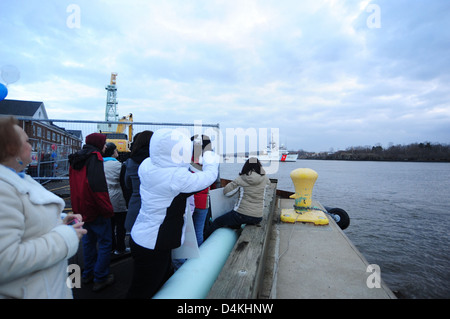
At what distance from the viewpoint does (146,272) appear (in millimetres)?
1993


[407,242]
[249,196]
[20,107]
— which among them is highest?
[20,107]

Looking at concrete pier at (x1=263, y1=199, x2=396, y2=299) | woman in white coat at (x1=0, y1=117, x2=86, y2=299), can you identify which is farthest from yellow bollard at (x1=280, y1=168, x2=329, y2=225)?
woman in white coat at (x1=0, y1=117, x2=86, y2=299)

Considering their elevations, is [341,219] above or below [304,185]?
below

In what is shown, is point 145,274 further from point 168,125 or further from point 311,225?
point 168,125

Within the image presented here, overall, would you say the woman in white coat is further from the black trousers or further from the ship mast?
the ship mast

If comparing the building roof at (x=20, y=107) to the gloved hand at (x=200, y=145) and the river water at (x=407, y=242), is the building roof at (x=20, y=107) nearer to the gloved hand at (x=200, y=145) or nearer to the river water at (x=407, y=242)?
the gloved hand at (x=200, y=145)

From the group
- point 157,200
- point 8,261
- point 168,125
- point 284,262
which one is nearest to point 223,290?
point 157,200

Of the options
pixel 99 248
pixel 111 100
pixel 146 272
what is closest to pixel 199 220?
pixel 99 248

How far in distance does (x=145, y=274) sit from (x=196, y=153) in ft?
5.15

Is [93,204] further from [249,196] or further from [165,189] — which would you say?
[249,196]

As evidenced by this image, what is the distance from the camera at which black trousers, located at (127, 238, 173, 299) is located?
197 cm

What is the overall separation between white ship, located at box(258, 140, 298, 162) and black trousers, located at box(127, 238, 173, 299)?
222 ft

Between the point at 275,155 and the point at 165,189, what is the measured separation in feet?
267

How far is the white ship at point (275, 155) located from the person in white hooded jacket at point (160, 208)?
67732 mm
